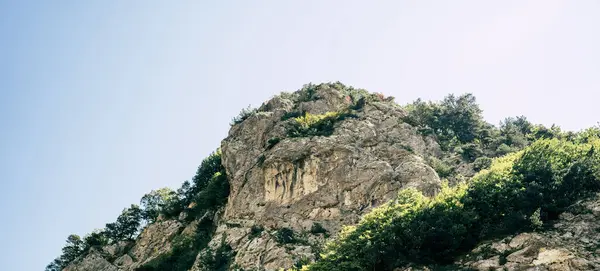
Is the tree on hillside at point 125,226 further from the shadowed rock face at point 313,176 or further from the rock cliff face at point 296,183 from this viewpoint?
the shadowed rock face at point 313,176

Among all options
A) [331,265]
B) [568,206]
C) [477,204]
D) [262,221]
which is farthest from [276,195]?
[568,206]

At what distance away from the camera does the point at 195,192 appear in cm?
6588

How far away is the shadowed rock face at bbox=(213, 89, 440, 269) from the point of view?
44.6 metres

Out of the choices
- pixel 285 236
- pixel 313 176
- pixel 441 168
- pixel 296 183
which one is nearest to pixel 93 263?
pixel 296 183

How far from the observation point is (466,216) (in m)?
31.5

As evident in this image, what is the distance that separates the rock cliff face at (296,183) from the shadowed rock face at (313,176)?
0.10 metres

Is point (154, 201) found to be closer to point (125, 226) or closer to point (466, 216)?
point (125, 226)

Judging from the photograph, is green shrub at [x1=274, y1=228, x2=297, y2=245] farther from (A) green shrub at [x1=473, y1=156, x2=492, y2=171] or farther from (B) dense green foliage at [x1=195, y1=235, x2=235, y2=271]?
(A) green shrub at [x1=473, y1=156, x2=492, y2=171]

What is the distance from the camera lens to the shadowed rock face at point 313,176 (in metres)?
44.6

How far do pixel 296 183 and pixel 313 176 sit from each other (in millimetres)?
1920

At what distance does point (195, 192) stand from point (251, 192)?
56.0 ft

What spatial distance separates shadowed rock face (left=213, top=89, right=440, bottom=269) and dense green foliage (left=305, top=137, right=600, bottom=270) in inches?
363

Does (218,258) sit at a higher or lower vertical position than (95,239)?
lower

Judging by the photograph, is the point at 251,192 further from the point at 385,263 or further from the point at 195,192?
the point at 385,263
